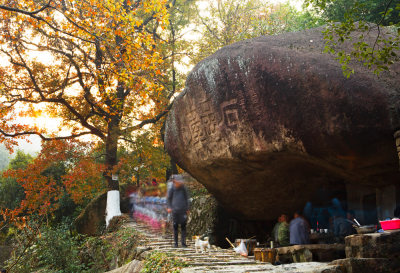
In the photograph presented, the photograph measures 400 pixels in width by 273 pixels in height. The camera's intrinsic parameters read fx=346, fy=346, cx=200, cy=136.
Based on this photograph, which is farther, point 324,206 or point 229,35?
point 229,35

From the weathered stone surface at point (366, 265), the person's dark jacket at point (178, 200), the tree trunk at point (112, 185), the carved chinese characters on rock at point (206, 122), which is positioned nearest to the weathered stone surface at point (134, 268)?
the person's dark jacket at point (178, 200)

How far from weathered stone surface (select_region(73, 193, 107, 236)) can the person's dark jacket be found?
8.83 metres

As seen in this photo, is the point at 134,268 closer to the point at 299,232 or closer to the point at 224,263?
the point at 224,263

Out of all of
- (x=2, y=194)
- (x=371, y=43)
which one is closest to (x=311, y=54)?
(x=371, y=43)

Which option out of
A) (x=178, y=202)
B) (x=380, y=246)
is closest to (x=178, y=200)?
(x=178, y=202)

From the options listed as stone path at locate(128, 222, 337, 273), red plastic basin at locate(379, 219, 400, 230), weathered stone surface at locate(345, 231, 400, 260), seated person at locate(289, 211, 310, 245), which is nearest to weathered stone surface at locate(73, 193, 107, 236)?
stone path at locate(128, 222, 337, 273)

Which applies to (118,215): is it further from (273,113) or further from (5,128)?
(273,113)

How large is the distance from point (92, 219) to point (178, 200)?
9.70 m

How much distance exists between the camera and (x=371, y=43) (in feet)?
29.3

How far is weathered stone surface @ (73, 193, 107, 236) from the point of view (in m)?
16.9

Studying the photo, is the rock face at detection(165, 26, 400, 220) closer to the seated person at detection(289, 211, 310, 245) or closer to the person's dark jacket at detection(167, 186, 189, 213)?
the seated person at detection(289, 211, 310, 245)

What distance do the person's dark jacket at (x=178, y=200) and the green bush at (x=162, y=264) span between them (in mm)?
1258

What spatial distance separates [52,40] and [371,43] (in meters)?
13.0

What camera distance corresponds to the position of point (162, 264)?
729 cm
